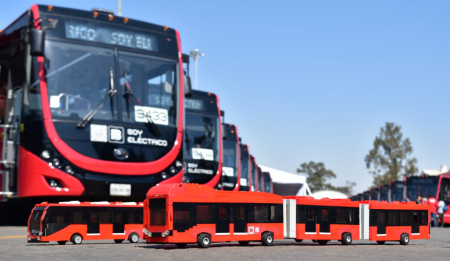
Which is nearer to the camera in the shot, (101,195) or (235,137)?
(101,195)

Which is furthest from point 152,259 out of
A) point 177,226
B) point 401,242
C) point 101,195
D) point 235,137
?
point 235,137

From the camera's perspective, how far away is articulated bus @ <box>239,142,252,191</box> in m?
34.7

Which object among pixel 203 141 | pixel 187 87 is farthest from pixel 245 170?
pixel 187 87

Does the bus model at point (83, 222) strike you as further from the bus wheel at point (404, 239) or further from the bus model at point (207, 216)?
the bus wheel at point (404, 239)

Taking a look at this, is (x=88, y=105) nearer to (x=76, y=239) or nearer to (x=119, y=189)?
(x=119, y=189)

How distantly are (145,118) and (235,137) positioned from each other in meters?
15.0

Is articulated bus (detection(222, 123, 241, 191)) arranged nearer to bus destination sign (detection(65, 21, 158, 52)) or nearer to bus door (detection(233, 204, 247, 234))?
bus destination sign (detection(65, 21, 158, 52))

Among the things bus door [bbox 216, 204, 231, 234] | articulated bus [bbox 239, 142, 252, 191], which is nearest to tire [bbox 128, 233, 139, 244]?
bus door [bbox 216, 204, 231, 234]

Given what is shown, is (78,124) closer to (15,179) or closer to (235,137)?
(15,179)

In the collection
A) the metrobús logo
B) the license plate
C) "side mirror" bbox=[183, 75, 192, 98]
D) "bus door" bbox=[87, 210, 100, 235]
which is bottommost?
"bus door" bbox=[87, 210, 100, 235]

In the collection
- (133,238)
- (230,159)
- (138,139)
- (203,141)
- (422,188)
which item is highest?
(203,141)

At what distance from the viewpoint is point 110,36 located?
623 inches

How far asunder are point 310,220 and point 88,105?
5.08 metres

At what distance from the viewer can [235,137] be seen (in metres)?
30.7
